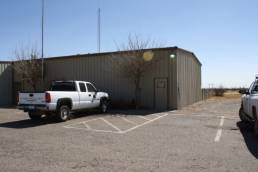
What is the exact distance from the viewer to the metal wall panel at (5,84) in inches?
1150

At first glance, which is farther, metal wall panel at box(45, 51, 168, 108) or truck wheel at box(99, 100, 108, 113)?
metal wall panel at box(45, 51, 168, 108)

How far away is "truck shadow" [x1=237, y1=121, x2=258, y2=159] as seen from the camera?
849 centimetres

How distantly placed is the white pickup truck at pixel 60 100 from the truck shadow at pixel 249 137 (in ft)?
26.5

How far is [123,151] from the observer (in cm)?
837

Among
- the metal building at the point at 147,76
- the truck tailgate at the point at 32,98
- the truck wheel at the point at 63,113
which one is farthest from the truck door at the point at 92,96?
the metal building at the point at 147,76

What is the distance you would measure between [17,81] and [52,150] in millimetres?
23254

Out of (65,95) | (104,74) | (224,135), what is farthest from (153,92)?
(224,135)

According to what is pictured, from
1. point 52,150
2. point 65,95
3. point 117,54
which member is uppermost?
point 117,54

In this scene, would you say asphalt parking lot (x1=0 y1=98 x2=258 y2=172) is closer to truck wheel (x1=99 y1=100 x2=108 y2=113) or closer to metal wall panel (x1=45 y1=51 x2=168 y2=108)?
truck wheel (x1=99 y1=100 x2=108 y2=113)

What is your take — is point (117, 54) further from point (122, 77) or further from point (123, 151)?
point (123, 151)

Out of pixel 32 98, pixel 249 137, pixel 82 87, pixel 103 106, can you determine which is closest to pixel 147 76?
pixel 103 106

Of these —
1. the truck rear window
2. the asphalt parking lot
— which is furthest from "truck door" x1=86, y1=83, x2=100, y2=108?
the asphalt parking lot

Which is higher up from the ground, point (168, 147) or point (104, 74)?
point (104, 74)

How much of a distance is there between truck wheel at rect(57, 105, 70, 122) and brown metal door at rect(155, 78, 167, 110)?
794cm
